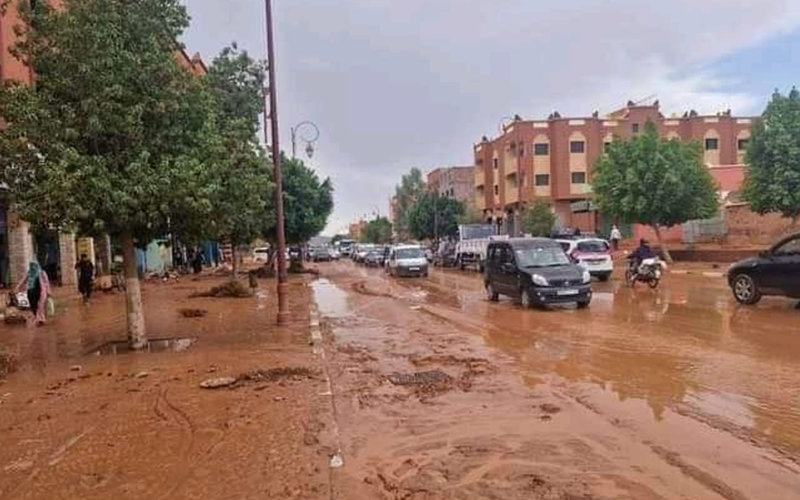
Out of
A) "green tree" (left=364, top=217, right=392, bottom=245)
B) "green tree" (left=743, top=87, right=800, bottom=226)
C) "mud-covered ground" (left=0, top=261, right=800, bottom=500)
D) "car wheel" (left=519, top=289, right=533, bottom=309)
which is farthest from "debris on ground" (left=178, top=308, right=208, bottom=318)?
"green tree" (left=364, top=217, right=392, bottom=245)

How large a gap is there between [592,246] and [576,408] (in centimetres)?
2014

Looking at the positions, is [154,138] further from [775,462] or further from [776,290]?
[776,290]

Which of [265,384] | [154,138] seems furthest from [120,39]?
[265,384]

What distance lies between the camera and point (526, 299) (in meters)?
17.9

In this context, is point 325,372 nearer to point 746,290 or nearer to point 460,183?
point 746,290

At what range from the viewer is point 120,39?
11.6 metres

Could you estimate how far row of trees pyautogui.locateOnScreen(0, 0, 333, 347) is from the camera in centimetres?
1107

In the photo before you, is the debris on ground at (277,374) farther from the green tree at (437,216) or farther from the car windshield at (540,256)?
the green tree at (437,216)

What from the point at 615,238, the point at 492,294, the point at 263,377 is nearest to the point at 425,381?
the point at 263,377

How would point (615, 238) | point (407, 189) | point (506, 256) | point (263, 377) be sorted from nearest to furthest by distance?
point (263, 377) → point (506, 256) → point (615, 238) → point (407, 189)

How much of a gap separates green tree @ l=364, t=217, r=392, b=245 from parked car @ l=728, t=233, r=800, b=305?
114248 mm

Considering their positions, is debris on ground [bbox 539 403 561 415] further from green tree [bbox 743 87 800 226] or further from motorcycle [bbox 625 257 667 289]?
green tree [bbox 743 87 800 226]

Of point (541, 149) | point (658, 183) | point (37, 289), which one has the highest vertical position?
point (541, 149)

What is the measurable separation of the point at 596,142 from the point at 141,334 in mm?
56616
